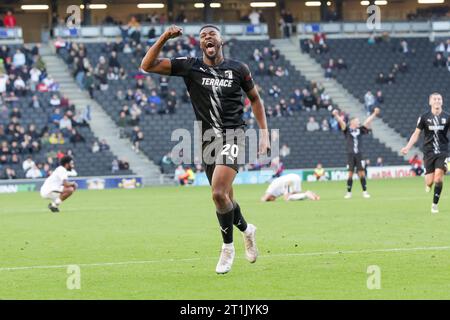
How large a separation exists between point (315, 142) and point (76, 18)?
15.5m

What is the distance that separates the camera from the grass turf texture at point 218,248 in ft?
37.6

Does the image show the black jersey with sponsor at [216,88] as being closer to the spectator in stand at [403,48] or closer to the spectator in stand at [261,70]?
the spectator in stand at [261,70]

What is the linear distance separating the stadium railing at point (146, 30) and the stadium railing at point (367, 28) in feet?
8.60

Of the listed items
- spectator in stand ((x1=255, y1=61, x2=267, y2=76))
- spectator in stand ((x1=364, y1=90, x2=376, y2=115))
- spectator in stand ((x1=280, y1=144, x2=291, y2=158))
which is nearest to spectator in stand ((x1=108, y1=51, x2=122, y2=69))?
spectator in stand ((x1=255, y1=61, x2=267, y2=76))

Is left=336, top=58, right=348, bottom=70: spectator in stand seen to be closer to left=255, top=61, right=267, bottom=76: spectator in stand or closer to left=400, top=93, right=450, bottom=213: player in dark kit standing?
left=255, top=61, right=267, bottom=76: spectator in stand

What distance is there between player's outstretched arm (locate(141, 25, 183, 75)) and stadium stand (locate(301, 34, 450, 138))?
44.4 m

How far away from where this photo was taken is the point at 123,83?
5478 centimetres

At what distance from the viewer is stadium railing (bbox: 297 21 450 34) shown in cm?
6247

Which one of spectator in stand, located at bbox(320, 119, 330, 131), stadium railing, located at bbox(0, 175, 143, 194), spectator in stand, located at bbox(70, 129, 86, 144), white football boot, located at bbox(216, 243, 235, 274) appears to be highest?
white football boot, located at bbox(216, 243, 235, 274)

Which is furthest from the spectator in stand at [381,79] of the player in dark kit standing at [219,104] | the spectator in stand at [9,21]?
the player in dark kit standing at [219,104]

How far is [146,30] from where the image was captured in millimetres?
59125

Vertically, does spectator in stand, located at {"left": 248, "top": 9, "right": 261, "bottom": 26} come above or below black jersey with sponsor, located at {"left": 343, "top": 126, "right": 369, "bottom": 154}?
above

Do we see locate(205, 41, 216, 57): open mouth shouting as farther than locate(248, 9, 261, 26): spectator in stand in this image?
No

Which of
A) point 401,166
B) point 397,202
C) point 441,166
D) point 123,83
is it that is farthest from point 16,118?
point 441,166
